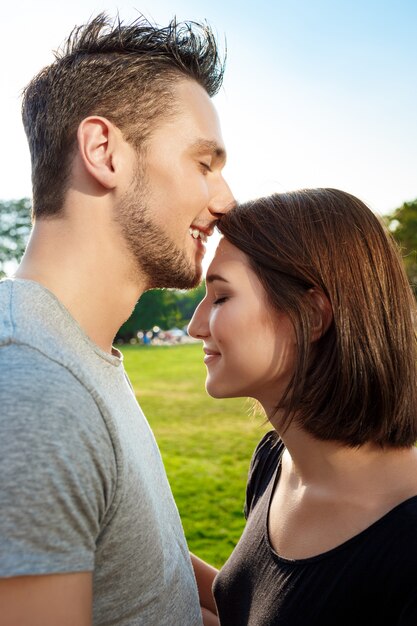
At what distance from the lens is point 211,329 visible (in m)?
2.53

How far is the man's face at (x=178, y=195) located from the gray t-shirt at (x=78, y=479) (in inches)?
21.1

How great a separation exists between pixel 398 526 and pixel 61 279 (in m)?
1.44

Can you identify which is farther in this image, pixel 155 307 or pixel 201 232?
pixel 155 307

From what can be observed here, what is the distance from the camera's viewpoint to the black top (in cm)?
182

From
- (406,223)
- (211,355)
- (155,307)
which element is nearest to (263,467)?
(211,355)

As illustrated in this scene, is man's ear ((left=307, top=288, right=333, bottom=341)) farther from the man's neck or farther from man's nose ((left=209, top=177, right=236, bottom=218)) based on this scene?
the man's neck

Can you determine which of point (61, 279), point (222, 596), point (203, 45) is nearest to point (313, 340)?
point (61, 279)

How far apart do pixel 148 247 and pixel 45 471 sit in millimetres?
1197

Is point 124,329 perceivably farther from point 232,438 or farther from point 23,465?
point 23,465

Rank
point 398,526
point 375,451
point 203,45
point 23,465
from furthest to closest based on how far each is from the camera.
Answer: point 203,45
point 375,451
point 398,526
point 23,465

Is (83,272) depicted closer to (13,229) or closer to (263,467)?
(263,467)

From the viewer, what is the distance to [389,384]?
2.32m

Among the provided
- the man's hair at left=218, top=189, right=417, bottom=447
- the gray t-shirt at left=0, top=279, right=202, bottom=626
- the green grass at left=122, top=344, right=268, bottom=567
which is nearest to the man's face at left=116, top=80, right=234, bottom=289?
the man's hair at left=218, top=189, right=417, bottom=447

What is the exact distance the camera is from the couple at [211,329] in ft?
6.01
